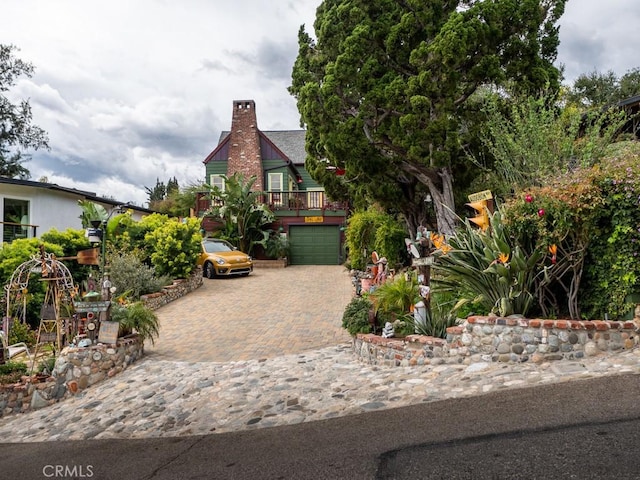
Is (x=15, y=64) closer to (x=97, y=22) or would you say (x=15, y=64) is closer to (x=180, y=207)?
(x=180, y=207)

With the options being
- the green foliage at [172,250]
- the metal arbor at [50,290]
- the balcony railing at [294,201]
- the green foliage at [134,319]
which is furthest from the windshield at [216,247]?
the green foliage at [134,319]

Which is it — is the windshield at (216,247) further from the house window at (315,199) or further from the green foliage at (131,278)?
the house window at (315,199)

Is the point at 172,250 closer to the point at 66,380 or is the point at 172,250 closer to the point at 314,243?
the point at 66,380

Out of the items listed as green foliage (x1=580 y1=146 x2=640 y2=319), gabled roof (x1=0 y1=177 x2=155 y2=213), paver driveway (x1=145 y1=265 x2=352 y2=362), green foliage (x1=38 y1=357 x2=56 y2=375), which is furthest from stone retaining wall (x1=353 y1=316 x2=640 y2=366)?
gabled roof (x1=0 y1=177 x2=155 y2=213)

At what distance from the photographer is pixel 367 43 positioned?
433 inches

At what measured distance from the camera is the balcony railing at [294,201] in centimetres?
2295

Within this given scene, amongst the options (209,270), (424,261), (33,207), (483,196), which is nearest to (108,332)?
(424,261)

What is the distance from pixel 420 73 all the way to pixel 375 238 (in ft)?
18.3

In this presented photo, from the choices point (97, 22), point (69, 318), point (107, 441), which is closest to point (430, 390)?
point (107, 441)

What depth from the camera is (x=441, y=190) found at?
39.0ft

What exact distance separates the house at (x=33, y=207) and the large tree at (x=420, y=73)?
30.4ft

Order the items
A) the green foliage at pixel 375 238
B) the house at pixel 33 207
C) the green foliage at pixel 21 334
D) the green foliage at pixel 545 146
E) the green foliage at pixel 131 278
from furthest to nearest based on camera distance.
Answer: the house at pixel 33 207 → the green foliage at pixel 375 238 → the green foliage at pixel 131 278 → the green foliage at pixel 21 334 → the green foliage at pixel 545 146

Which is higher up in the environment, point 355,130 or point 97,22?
point 97,22

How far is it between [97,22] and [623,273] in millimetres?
9768
